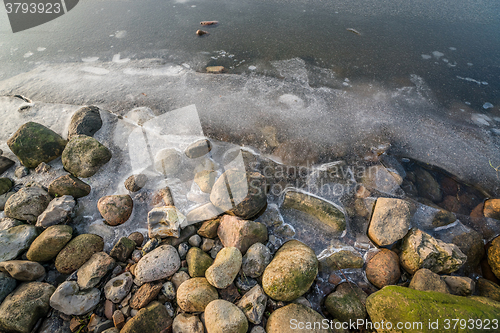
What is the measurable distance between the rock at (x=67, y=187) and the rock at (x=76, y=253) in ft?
1.69

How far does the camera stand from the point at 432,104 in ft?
9.92

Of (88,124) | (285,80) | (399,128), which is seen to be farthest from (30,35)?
(399,128)

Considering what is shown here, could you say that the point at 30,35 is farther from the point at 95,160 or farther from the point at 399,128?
the point at 399,128

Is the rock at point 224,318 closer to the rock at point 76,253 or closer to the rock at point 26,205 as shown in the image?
the rock at point 76,253

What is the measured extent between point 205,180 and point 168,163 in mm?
466

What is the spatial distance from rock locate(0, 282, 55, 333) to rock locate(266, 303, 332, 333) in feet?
5.65

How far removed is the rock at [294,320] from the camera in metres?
1.60

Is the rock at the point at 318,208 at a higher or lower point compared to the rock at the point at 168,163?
lower

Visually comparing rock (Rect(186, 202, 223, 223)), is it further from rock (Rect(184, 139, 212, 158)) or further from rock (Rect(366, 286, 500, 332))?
rock (Rect(366, 286, 500, 332))

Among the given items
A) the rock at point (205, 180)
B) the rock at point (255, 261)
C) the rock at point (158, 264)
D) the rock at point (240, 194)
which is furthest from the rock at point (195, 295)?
the rock at point (205, 180)

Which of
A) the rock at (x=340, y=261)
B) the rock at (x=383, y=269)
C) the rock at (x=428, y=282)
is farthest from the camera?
the rock at (x=340, y=261)

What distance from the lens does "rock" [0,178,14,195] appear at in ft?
7.84

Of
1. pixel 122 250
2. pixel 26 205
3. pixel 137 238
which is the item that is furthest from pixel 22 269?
pixel 137 238

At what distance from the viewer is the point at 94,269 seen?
6.12 feet
